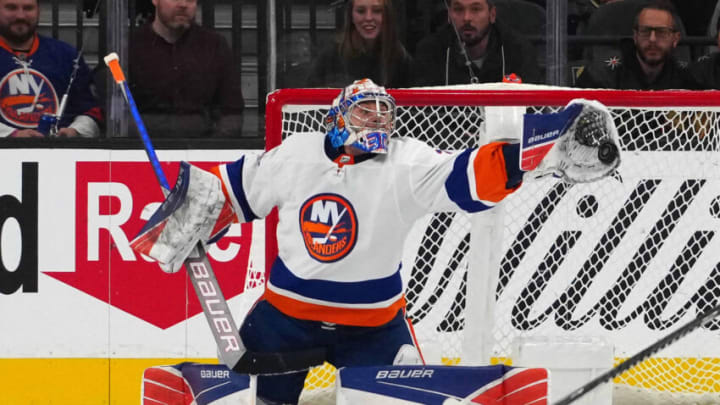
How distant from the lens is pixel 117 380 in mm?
4301

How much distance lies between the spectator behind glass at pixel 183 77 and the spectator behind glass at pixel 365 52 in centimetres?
30

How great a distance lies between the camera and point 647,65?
4352 mm

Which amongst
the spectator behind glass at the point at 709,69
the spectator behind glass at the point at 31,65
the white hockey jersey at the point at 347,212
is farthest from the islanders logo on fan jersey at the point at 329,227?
the spectator behind glass at the point at 709,69

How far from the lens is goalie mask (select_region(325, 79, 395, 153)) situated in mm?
3191

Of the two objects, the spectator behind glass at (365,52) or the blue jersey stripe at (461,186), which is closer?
the blue jersey stripe at (461,186)

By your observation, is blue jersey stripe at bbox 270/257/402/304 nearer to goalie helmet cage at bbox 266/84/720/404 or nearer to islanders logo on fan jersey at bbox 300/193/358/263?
islanders logo on fan jersey at bbox 300/193/358/263

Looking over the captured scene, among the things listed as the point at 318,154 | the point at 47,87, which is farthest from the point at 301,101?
the point at 47,87

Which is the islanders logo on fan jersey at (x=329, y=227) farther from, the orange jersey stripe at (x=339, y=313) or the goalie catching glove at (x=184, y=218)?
the goalie catching glove at (x=184, y=218)

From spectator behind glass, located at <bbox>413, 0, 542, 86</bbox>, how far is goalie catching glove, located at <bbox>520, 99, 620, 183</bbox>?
144 centimetres

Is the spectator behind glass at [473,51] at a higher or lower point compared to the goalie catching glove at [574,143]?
higher

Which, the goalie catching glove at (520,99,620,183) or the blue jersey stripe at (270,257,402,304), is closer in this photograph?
the goalie catching glove at (520,99,620,183)

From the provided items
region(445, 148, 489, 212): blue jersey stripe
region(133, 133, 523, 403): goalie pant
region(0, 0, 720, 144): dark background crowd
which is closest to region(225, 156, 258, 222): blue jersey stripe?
region(133, 133, 523, 403): goalie pant

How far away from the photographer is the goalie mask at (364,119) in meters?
3.19

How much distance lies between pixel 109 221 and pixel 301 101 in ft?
3.39
